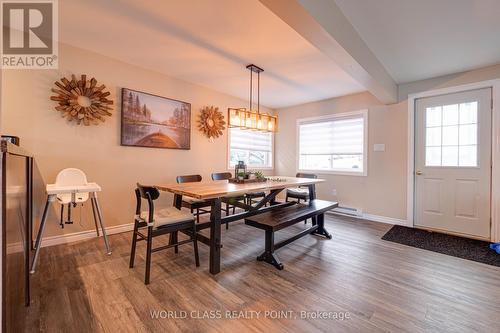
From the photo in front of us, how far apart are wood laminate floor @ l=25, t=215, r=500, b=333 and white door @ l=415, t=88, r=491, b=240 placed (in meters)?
1.17

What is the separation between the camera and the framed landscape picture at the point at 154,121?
3.18 meters

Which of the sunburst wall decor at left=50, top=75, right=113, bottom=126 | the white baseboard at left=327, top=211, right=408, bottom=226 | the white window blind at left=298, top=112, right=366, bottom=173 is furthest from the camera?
the white window blind at left=298, top=112, right=366, bottom=173

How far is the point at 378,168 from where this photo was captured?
4047 millimetres

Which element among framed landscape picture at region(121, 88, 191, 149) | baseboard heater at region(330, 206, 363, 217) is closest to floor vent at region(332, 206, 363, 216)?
baseboard heater at region(330, 206, 363, 217)

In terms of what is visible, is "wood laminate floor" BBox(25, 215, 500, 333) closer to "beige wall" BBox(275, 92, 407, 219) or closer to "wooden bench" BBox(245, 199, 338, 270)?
"wooden bench" BBox(245, 199, 338, 270)

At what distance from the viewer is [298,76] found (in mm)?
3549

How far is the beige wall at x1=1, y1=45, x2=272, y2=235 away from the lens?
248 centimetres

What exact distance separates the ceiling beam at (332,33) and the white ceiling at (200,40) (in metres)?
0.50

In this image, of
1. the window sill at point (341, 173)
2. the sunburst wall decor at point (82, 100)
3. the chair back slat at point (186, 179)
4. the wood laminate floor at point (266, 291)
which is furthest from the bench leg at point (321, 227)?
the sunburst wall decor at point (82, 100)

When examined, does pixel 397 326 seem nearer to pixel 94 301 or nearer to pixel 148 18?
pixel 94 301

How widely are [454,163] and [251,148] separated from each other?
365cm

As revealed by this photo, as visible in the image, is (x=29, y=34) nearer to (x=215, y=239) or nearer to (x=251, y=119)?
(x=251, y=119)

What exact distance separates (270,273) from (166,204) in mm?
2229

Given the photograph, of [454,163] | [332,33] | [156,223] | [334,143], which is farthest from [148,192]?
[454,163]
